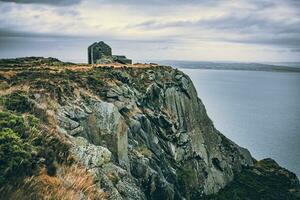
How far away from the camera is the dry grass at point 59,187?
1184 centimetres

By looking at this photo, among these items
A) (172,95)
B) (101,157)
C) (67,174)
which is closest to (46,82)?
(101,157)

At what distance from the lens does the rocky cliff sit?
19641mm

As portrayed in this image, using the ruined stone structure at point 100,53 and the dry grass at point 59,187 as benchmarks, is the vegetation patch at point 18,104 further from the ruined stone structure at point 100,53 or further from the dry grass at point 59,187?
the ruined stone structure at point 100,53

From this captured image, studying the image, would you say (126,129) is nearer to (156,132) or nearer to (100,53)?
(156,132)

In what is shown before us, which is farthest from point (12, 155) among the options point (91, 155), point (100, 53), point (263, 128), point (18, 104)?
point (263, 128)

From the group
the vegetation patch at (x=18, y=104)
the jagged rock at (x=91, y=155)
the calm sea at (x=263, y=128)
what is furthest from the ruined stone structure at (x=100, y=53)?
the jagged rock at (x=91, y=155)

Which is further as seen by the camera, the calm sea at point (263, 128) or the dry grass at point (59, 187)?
the calm sea at point (263, 128)

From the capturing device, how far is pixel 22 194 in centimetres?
1173

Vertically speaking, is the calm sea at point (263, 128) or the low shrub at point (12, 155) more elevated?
the low shrub at point (12, 155)

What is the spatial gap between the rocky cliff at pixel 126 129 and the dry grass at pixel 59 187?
111 mm

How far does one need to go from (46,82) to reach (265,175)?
49.5m

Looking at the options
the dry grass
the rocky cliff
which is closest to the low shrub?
the rocky cliff

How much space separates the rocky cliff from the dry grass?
0.11 m

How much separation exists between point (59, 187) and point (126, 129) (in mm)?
23379
